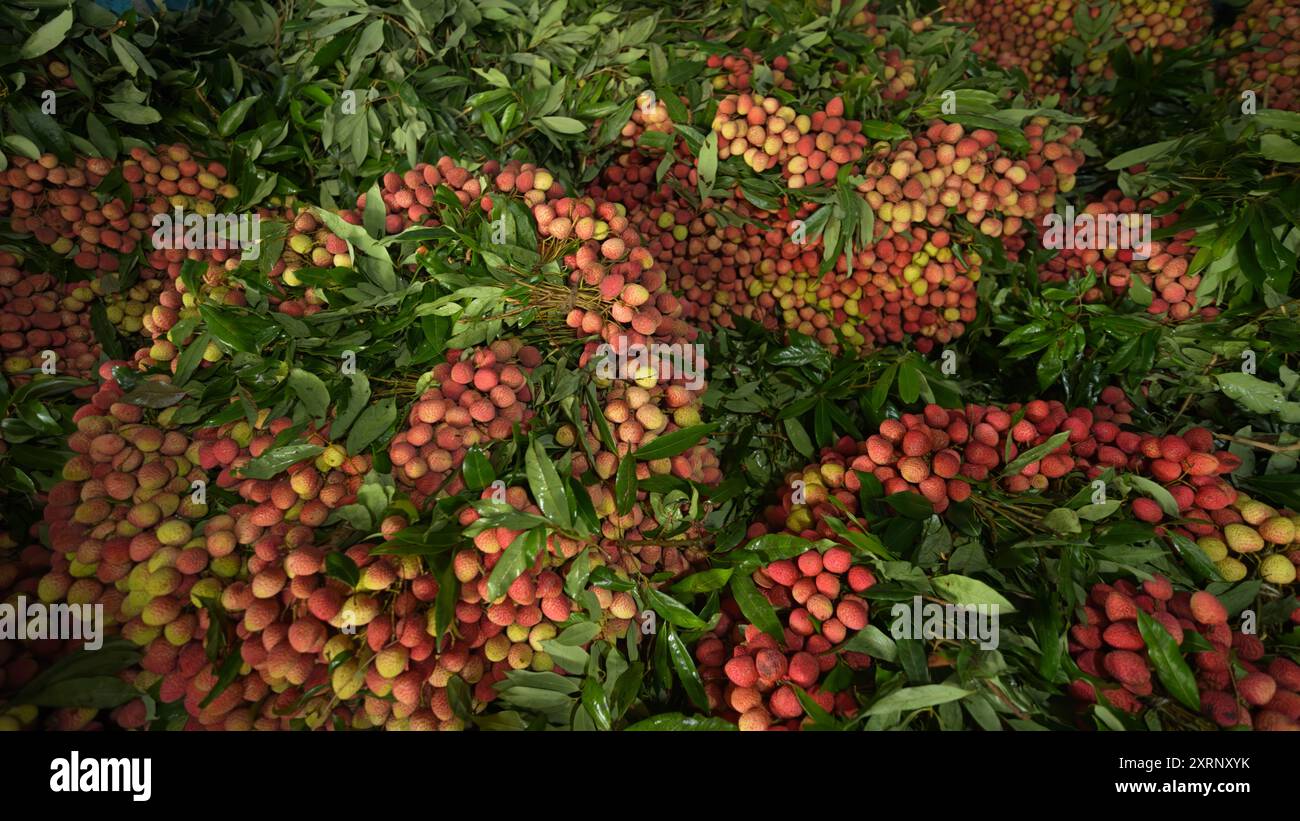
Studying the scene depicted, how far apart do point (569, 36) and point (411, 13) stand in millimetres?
520

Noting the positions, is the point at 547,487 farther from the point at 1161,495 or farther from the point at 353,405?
the point at 1161,495

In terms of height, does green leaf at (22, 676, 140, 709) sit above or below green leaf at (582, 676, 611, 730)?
above

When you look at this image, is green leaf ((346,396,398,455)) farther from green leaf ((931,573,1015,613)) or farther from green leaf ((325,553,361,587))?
green leaf ((931,573,1015,613))

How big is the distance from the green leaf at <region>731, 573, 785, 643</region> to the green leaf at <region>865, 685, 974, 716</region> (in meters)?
0.20

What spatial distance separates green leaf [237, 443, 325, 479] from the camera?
3.51 feet

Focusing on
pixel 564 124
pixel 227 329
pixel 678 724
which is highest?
pixel 564 124

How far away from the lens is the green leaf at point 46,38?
1438mm

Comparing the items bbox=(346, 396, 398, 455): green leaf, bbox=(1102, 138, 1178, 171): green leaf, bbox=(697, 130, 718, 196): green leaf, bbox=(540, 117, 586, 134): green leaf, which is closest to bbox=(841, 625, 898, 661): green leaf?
bbox=(346, 396, 398, 455): green leaf

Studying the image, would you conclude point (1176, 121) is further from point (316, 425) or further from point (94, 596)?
point (94, 596)

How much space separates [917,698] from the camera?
910 mm

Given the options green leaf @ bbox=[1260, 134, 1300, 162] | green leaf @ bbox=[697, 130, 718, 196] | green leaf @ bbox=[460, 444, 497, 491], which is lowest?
green leaf @ bbox=[460, 444, 497, 491]

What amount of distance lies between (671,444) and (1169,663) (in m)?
0.97

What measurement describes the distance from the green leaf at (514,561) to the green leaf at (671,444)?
1.05 feet

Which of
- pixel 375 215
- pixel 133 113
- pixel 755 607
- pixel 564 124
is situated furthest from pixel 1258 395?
pixel 133 113
